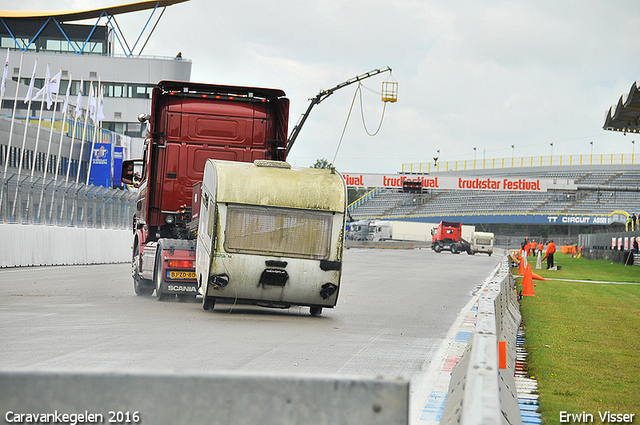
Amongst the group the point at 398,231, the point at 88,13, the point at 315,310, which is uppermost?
the point at 88,13

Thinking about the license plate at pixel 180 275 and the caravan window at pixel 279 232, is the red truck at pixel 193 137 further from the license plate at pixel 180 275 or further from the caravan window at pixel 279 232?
the caravan window at pixel 279 232

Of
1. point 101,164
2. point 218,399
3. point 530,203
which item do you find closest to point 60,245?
point 218,399

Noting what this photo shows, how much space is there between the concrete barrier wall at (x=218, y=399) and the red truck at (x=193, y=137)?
12445 millimetres

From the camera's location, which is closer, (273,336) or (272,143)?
(273,336)

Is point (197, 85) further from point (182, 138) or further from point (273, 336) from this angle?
point (273, 336)

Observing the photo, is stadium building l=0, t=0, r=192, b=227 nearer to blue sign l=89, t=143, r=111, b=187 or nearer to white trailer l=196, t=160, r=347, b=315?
blue sign l=89, t=143, r=111, b=187

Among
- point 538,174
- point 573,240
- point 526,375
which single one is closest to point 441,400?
point 526,375

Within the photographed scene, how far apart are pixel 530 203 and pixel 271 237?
92.5 m

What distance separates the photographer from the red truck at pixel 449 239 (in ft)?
235

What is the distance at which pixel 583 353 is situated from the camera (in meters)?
9.52

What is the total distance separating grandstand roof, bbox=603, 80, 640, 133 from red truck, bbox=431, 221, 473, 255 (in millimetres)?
38084

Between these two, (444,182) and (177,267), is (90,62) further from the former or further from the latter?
(177,267)

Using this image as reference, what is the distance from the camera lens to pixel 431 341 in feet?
34.2

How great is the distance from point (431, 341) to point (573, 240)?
83.6 metres
